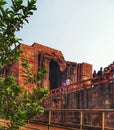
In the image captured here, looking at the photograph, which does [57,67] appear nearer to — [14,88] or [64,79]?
[64,79]

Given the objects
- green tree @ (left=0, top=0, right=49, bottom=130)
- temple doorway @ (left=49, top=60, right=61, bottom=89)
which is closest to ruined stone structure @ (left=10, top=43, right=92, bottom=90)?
temple doorway @ (left=49, top=60, right=61, bottom=89)

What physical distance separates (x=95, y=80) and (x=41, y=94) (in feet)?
38.1

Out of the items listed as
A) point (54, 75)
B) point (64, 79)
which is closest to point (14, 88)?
point (64, 79)

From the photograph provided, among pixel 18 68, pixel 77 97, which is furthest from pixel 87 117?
pixel 18 68

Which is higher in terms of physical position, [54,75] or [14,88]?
[54,75]

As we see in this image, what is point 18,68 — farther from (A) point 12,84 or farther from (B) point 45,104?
(A) point 12,84

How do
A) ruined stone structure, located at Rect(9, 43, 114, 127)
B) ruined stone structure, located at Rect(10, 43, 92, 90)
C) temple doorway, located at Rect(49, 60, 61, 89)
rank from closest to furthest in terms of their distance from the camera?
1. ruined stone structure, located at Rect(9, 43, 114, 127)
2. ruined stone structure, located at Rect(10, 43, 92, 90)
3. temple doorway, located at Rect(49, 60, 61, 89)

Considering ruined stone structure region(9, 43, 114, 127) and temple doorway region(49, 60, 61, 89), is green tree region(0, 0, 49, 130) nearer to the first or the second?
ruined stone structure region(9, 43, 114, 127)

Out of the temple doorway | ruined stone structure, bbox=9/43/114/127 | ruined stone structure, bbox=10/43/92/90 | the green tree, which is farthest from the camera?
the temple doorway

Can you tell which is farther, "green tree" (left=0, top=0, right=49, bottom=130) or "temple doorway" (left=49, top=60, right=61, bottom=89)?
"temple doorway" (left=49, top=60, right=61, bottom=89)

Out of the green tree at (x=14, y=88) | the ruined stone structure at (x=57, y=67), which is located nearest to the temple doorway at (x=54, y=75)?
the ruined stone structure at (x=57, y=67)

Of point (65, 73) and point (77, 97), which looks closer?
point (77, 97)

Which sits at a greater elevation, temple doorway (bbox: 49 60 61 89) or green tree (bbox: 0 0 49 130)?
temple doorway (bbox: 49 60 61 89)

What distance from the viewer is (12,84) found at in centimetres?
281
